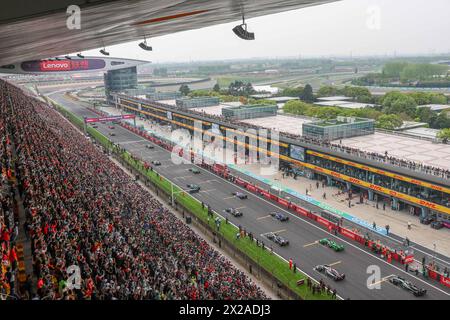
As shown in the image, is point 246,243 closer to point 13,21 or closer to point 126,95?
point 13,21

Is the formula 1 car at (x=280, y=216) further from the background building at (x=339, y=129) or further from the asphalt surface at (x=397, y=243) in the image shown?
the background building at (x=339, y=129)

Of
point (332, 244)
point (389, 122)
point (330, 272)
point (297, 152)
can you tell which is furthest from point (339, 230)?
point (389, 122)

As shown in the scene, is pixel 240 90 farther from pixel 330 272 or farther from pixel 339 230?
pixel 330 272

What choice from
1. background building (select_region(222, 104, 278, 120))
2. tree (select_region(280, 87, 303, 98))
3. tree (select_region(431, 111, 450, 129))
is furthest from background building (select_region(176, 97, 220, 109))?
tree (select_region(431, 111, 450, 129))

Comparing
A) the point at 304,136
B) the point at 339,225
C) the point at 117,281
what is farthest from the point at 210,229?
the point at 304,136

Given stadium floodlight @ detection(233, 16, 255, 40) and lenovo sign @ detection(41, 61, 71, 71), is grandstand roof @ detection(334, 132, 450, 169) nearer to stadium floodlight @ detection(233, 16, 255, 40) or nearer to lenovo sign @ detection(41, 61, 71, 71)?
stadium floodlight @ detection(233, 16, 255, 40)

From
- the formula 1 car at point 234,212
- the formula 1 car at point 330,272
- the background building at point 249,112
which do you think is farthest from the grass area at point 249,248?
the background building at point 249,112
